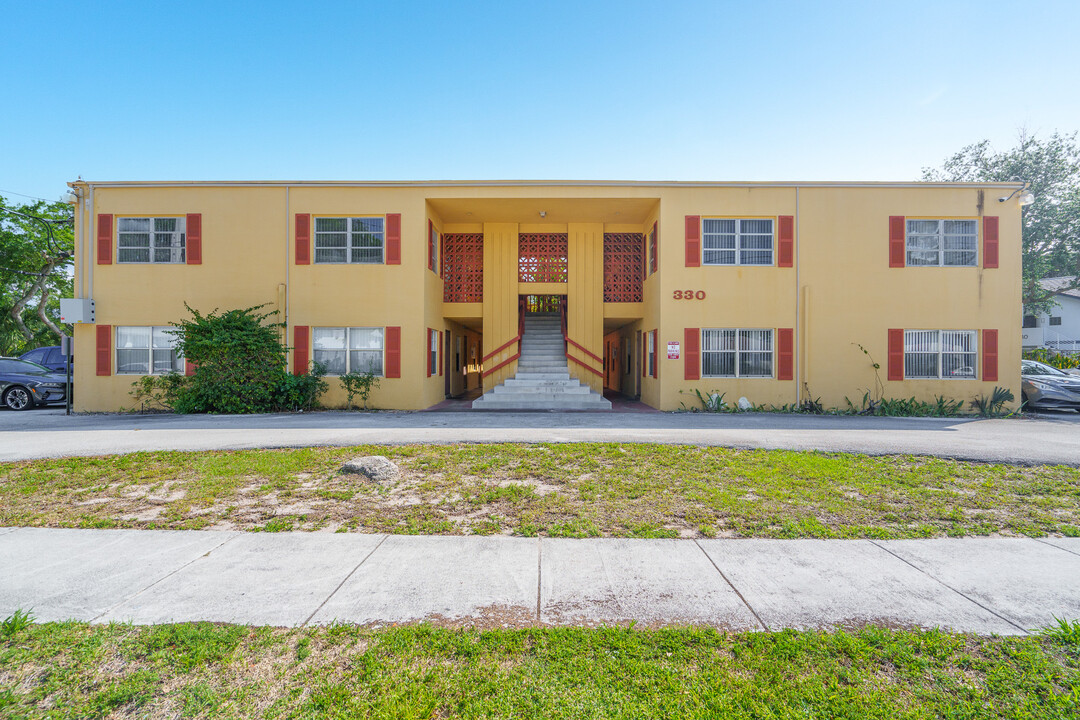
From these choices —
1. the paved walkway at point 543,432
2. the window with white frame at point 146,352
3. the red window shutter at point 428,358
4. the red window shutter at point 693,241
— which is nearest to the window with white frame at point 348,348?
the red window shutter at point 428,358

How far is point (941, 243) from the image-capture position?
44.3 feet

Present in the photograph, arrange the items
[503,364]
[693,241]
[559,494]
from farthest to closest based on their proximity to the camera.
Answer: [503,364]
[693,241]
[559,494]

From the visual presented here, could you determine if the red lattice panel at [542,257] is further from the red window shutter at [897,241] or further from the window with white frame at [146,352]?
the window with white frame at [146,352]

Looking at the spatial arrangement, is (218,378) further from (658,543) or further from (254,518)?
(658,543)

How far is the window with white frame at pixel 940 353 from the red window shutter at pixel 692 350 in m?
5.77

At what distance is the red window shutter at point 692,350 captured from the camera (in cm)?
1352

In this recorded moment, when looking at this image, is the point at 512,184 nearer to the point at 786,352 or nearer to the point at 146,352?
the point at 786,352

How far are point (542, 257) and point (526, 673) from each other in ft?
47.5

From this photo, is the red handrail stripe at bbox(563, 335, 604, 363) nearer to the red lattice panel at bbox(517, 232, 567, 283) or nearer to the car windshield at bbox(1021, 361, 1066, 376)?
the red lattice panel at bbox(517, 232, 567, 283)

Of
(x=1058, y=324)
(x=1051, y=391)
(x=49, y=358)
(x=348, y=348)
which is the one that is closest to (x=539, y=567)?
(x=348, y=348)

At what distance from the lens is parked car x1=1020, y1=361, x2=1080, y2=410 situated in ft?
43.3

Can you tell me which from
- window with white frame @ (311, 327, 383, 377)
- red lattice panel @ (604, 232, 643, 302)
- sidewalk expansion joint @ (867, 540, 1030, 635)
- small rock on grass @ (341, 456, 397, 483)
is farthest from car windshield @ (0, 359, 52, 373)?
sidewalk expansion joint @ (867, 540, 1030, 635)

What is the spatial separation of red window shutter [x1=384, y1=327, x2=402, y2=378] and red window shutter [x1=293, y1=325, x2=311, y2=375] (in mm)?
2279

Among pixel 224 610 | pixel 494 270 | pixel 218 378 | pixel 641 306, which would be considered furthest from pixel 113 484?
pixel 641 306
